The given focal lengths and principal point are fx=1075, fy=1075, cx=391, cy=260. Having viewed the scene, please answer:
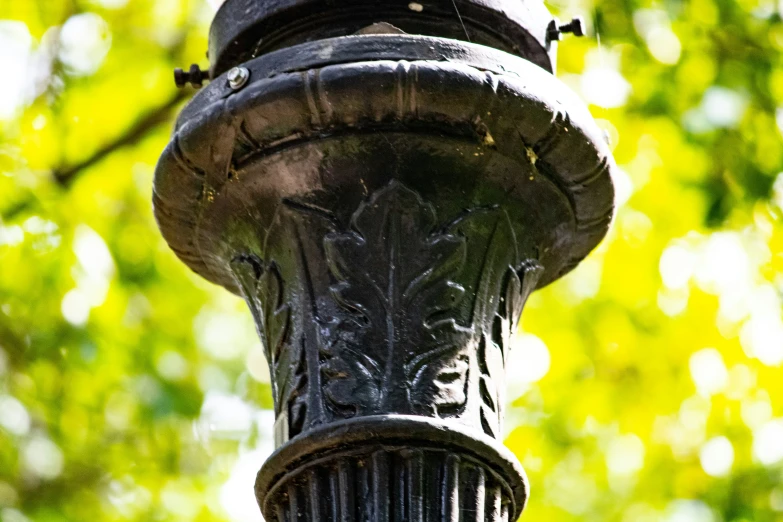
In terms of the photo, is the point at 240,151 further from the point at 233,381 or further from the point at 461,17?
the point at 233,381

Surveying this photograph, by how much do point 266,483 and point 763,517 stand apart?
348 centimetres

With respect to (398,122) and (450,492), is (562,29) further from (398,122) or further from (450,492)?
(450,492)

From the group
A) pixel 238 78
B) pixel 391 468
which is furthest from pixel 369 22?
pixel 391 468

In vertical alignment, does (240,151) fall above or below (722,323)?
below

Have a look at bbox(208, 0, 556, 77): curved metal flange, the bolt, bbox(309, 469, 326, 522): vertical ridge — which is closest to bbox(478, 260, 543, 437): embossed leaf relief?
bbox(309, 469, 326, 522): vertical ridge

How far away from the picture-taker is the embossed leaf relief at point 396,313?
1.42 meters

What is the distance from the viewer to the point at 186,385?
4500 mm

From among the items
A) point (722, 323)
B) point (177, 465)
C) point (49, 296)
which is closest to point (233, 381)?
point (177, 465)

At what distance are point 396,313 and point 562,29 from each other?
68 cm

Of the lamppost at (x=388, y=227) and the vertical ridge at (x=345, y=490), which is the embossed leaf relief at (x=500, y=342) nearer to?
the lamppost at (x=388, y=227)

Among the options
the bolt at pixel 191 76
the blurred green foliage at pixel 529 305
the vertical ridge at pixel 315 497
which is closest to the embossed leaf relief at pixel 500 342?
the vertical ridge at pixel 315 497

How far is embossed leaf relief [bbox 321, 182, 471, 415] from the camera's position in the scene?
1.42m

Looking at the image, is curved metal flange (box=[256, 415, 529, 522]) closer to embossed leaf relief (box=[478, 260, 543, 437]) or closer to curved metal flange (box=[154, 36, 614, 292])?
embossed leaf relief (box=[478, 260, 543, 437])

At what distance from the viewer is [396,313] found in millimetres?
1461
